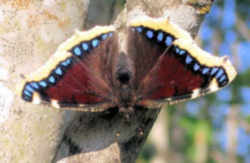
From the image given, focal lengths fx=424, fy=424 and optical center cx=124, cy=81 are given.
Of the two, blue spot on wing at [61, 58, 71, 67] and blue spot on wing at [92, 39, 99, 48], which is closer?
blue spot on wing at [61, 58, 71, 67]

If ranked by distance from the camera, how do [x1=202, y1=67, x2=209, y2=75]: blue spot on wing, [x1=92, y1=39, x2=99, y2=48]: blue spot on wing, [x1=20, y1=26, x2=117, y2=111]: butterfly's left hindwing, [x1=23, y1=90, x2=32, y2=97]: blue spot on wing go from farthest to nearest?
[x1=92, y1=39, x2=99, y2=48]: blue spot on wing
[x1=202, y1=67, x2=209, y2=75]: blue spot on wing
[x1=20, y1=26, x2=117, y2=111]: butterfly's left hindwing
[x1=23, y1=90, x2=32, y2=97]: blue spot on wing

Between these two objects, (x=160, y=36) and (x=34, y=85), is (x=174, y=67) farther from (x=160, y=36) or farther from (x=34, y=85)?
(x=34, y=85)

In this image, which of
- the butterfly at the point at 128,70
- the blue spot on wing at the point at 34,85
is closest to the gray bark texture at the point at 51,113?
the butterfly at the point at 128,70

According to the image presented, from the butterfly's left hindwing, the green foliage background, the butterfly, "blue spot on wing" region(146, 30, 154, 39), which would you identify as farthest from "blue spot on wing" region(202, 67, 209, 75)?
the green foliage background

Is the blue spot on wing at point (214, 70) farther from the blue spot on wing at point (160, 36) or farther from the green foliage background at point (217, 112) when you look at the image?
the green foliage background at point (217, 112)

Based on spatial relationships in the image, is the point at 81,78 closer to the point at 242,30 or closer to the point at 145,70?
the point at 145,70

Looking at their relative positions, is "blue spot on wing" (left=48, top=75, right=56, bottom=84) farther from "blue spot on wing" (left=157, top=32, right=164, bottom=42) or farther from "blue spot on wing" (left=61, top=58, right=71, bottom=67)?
"blue spot on wing" (left=157, top=32, right=164, bottom=42)
